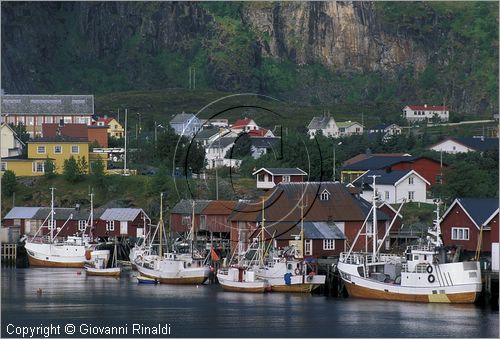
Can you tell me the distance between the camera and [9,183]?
94750mm

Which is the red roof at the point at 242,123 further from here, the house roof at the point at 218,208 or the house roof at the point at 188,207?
the house roof at the point at 218,208

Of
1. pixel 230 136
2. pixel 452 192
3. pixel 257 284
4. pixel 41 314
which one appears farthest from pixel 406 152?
pixel 41 314

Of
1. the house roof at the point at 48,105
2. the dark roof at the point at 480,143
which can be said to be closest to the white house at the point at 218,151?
the dark roof at the point at 480,143

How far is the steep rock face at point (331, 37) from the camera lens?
16988cm

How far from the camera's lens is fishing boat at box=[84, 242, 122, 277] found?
73.2m

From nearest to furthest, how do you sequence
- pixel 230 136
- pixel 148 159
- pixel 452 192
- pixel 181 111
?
pixel 452 192
pixel 148 159
pixel 230 136
pixel 181 111

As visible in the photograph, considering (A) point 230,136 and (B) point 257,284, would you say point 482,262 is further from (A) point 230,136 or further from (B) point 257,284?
(A) point 230,136

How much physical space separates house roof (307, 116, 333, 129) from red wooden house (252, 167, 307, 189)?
41.3 metres

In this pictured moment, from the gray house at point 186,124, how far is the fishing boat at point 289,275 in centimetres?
5287

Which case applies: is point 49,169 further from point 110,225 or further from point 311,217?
point 311,217

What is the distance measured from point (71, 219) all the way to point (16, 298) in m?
25.3

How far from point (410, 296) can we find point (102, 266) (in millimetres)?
20988

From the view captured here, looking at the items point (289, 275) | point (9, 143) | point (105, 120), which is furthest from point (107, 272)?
point (105, 120)

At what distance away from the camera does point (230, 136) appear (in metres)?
120
